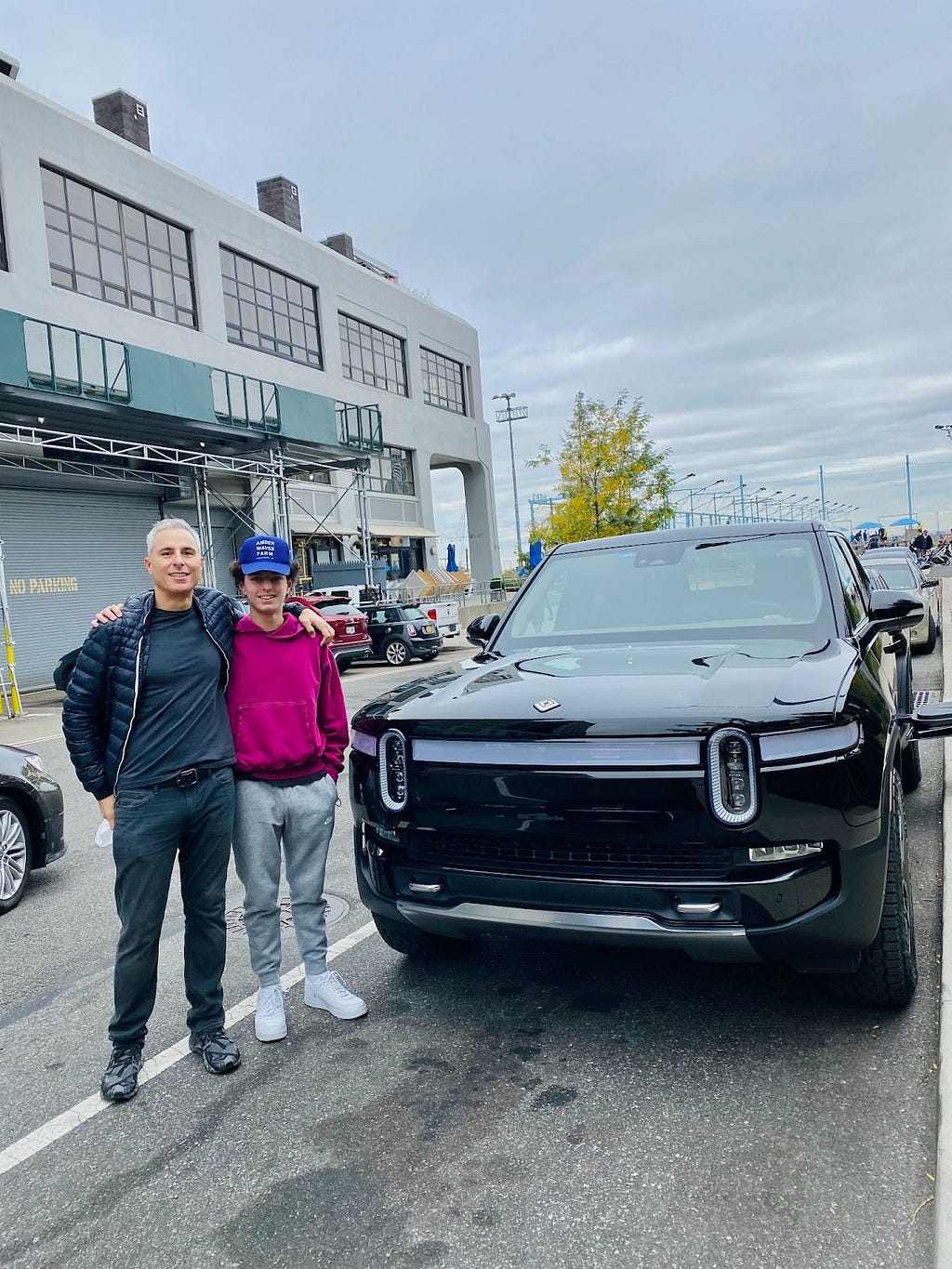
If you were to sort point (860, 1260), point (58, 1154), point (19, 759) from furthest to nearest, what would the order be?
1. point (19, 759)
2. point (58, 1154)
3. point (860, 1260)

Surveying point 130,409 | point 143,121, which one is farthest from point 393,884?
point 143,121

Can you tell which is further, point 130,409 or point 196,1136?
point 130,409

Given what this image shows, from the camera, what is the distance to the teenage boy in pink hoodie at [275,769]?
3.39 meters

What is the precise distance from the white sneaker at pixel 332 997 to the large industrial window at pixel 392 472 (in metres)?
32.9

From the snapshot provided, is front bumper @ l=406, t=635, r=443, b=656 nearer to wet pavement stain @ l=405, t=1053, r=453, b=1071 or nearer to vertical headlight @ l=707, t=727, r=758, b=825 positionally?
wet pavement stain @ l=405, t=1053, r=453, b=1071

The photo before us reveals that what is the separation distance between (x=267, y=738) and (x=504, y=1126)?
60.4 inches

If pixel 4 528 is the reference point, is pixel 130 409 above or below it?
above

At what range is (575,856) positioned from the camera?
2.92 m

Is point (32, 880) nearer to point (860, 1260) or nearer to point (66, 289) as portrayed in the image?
point (860, 1260)

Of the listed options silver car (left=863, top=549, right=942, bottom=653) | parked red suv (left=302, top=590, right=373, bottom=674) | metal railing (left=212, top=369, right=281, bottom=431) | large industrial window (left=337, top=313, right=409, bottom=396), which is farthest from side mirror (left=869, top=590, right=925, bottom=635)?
large industrial window (left=337, top=313, right=409, bottom=396)

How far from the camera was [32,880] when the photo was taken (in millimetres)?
5875

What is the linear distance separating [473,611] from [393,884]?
94.2ft

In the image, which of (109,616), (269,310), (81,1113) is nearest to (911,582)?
(109,616)

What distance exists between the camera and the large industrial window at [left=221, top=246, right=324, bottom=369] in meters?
28.5
